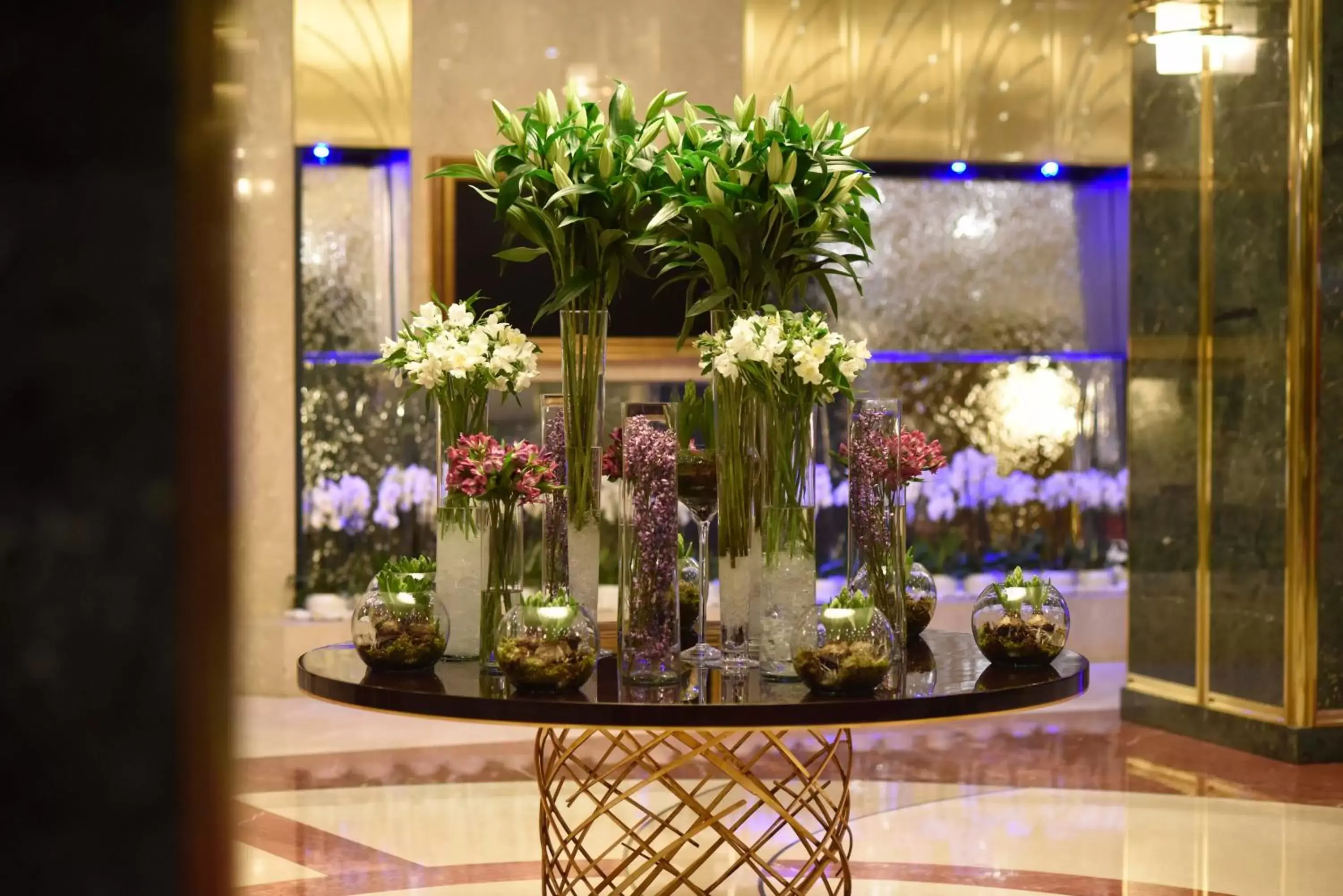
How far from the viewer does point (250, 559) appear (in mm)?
360

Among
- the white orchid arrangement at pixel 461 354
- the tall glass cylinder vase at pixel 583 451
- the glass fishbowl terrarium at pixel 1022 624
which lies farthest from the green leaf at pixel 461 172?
the glass fishbowl terrarium at pixel 1022 624

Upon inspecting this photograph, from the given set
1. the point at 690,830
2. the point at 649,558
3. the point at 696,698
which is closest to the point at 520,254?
the point at 649,558

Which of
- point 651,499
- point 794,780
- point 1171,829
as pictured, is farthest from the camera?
point 794,780

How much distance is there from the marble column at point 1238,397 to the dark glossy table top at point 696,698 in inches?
145

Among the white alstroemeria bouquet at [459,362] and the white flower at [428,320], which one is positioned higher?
the white flower at [428,320]

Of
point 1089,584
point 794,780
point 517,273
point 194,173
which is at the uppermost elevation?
point 517,273

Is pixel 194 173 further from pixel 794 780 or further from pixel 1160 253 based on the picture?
pixel 1160 253

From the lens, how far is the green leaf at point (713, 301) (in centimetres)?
305

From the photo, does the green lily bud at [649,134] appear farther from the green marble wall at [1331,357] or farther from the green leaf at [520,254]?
the green marble wall at [1331,357]

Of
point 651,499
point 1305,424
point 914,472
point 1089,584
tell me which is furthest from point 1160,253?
point 651,499

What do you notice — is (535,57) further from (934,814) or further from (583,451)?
(583,451)

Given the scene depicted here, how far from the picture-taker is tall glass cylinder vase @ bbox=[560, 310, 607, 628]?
3.11 metres

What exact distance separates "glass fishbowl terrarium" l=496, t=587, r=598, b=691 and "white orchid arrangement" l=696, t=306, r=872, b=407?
0.57m

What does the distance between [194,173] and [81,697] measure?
130 mm
